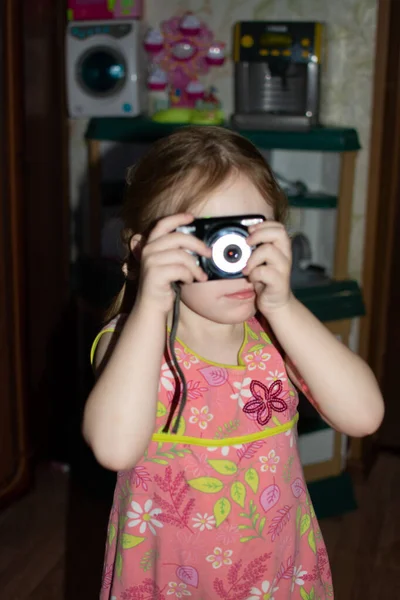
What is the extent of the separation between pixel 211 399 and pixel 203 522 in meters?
0.17

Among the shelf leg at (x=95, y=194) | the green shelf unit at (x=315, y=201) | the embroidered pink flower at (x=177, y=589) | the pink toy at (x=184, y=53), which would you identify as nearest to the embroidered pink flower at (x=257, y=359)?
the embroidered pink flower at (x=177, y=589)

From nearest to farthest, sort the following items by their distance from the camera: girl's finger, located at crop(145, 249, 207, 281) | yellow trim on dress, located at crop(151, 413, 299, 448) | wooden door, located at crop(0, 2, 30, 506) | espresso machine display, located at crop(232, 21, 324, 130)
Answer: girl's finger, located at crop(145, 249, 207, 281), yellow trim on dress, located at crop(151, 413, 299, 448), wooden door, located at crop(0, 2, 30, 506), espresso machine display, located at crop(232, 21, 324, 130)

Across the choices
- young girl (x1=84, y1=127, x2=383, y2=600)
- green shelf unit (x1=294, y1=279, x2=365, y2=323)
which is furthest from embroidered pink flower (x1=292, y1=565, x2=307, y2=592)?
green shelf unit (x1=294, y1=279, x2=365, y2=323)

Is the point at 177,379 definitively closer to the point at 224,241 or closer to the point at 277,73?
the point at 224,241

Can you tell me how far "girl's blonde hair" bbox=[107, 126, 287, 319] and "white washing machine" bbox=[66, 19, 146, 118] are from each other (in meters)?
1.50

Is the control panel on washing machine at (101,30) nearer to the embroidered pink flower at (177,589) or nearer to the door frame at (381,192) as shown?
the door frame at (381,192)

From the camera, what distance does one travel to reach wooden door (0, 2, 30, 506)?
221cm

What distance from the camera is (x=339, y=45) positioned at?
96.9 inches

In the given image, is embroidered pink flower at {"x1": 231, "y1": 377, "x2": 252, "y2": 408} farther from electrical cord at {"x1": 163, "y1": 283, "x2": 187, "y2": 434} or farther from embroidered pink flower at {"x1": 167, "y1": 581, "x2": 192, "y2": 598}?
embroidered pink flower at {"x1": 167, "y1": 581, "x2": 192, "y2": 598}

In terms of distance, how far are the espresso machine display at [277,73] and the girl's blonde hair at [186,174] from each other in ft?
4.35

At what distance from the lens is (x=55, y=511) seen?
7.85 feet

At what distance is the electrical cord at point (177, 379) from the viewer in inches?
36.7

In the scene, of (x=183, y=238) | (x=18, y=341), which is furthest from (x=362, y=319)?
(x=183, y=238)

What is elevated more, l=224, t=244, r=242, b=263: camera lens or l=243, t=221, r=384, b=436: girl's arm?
l=224, t=244, r=242, b=263: camera lens
